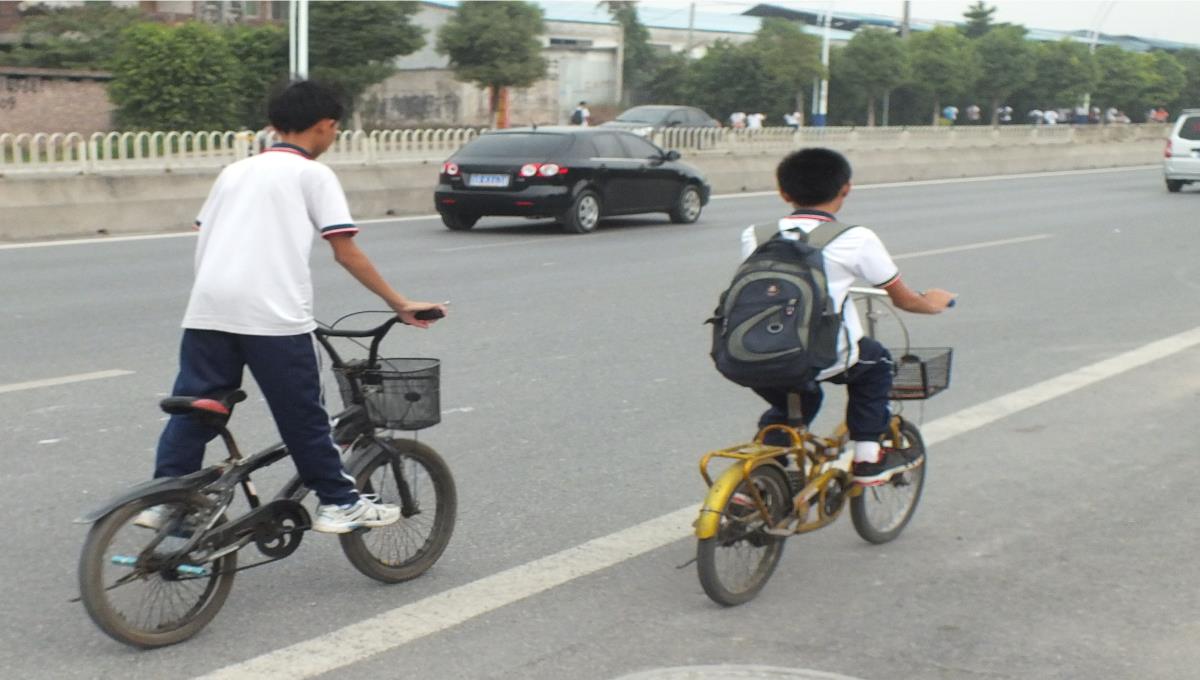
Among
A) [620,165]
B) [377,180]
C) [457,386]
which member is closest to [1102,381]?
[457,386]

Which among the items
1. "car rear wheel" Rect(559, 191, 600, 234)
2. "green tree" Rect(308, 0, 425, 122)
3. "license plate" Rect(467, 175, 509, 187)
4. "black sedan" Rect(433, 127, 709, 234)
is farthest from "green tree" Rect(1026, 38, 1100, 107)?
"license plate" Rect(467, 175, 509, 187)

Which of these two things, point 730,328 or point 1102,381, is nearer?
point 730,328

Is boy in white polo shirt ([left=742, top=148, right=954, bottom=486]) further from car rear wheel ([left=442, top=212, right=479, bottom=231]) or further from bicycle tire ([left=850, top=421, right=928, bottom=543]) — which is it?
car rear wheel ([left=442, top=212, right=479, bottom=231])

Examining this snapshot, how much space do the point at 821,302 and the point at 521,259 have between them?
1049 cm

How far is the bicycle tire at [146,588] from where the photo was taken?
4.06 metres

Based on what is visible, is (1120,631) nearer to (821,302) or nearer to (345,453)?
(821,302)

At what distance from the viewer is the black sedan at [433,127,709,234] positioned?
1805cm

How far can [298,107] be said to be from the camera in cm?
438

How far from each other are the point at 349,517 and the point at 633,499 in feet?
5.54

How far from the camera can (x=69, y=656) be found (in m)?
4.21

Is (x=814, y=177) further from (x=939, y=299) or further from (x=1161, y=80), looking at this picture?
(x=1161, y=80)

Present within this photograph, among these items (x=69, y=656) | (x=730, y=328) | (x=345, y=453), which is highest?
(x=730, y=328)

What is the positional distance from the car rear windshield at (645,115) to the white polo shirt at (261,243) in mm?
37545

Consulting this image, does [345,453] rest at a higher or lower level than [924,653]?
higher
